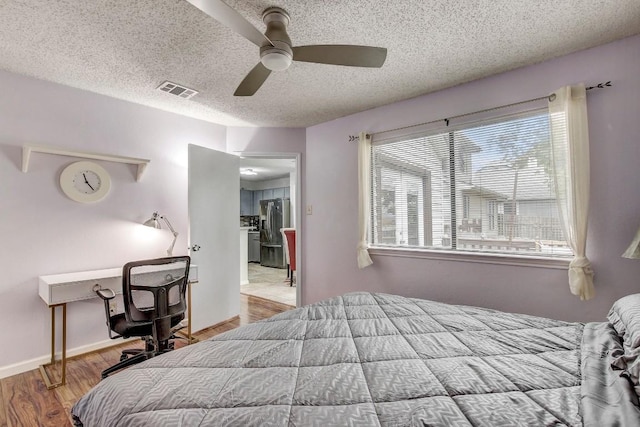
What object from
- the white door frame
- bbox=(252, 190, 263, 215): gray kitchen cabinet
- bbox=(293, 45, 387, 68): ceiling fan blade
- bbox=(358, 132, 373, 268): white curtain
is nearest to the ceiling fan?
bbox=(293, 45, 387, 68): ceiling fan blade

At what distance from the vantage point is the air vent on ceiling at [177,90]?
2643 millimetres

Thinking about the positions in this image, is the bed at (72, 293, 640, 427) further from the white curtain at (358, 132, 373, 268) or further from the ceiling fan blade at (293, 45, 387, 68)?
the white curtain at (358, 132, 373, 268)

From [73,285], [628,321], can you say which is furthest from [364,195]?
[73,285]

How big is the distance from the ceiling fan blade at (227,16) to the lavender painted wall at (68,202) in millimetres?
2215

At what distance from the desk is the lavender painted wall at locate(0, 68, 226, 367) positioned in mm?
160

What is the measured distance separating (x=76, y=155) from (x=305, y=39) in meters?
2.19

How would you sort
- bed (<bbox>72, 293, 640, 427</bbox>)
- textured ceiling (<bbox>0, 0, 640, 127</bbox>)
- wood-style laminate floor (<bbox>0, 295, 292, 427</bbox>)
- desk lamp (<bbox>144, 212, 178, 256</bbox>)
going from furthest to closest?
desk lamp (<bbox>144, 212, 178, 256</bbox>) → wood-style laminate floor (<bbox>0, 295, 292, 427</bbox>) → textured ceiling (<bbox>0, 0, 640, 127</bbox>) → bed (<bbox>72, 293, 640, 427</bbox>)

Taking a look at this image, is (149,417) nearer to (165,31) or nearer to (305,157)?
(165,31)

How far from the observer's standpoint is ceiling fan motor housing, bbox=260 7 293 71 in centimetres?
155

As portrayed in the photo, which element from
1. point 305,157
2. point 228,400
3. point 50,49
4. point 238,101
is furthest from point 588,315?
point 50,49

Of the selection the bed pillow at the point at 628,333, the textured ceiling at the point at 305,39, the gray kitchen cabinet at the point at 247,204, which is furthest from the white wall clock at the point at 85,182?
the gray kitchen cabinet at the point at 247,204

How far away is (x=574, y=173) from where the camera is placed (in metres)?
2.09

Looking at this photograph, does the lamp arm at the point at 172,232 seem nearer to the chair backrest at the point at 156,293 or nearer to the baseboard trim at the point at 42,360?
the chair backrest at the point at 156,293

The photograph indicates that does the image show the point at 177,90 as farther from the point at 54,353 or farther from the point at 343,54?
the point at 54,353
